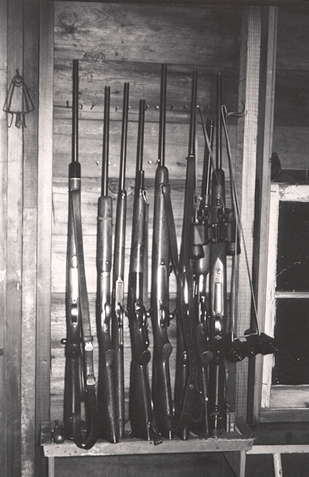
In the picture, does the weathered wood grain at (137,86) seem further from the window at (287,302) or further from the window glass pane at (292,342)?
the window glass pane at (292,342)

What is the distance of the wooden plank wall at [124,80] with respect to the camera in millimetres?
2518

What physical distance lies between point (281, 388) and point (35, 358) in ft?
4.58

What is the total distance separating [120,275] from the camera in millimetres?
2475

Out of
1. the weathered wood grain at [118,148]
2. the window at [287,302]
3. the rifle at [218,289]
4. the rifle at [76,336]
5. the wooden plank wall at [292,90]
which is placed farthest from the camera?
the window at [287,302]

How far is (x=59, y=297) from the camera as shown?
2.62 metres

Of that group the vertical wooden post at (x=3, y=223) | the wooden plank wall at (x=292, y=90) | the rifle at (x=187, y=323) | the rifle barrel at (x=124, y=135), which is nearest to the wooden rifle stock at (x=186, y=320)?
the rifle at (x=187, y=323)

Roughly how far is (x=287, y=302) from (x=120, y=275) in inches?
39.9

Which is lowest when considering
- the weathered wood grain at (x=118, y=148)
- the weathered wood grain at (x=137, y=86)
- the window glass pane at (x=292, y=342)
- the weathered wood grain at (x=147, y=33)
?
the window glass pane at (x=292, y=342)

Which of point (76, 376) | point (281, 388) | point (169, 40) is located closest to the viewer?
point (76, 376)

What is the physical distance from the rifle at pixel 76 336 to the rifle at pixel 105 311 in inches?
2.5

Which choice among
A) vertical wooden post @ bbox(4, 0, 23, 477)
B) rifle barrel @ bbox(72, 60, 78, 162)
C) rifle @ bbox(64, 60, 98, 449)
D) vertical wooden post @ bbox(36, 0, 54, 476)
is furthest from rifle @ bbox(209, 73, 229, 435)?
vertical wooden post @ bbox(4, 0, 23, 477)

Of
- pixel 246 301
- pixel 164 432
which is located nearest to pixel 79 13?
pixel 246 301

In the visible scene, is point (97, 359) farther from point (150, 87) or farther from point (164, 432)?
point (150, 87)

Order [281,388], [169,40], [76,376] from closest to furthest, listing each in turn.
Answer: [76,376] < [169,40] < [281,388]
